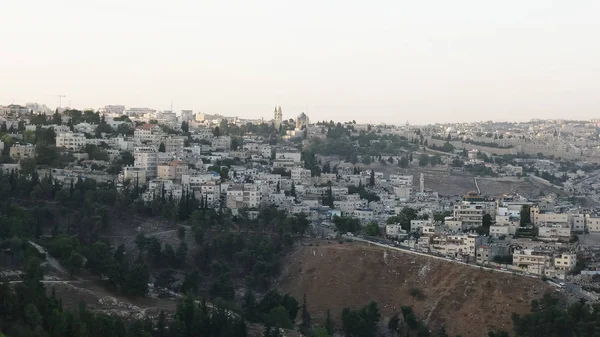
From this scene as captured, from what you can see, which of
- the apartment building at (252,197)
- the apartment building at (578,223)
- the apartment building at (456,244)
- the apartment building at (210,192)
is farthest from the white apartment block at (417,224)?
the apartment building at (210,192)

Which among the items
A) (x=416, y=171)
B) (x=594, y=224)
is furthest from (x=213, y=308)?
(x=416, y=171)

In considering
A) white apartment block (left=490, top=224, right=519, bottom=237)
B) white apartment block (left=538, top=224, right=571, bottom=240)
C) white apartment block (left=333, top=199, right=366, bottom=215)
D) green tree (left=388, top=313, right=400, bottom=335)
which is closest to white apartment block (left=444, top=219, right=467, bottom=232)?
white apartment block (left=490, top=224, right=519, bottom=237)

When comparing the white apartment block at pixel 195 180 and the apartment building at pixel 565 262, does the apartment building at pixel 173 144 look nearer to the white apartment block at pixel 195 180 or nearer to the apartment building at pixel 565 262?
the white apartment block at pixel 195 180

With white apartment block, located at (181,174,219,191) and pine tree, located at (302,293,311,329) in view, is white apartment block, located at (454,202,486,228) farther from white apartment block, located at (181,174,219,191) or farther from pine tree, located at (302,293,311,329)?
white apartment block, located at (181,174,219,191)

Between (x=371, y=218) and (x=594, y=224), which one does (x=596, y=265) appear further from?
(x=371, y=218)

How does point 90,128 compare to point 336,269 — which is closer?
point 336,269

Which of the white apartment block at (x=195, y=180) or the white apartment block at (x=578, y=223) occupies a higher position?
the white apartment block at (x=195, y=180)
